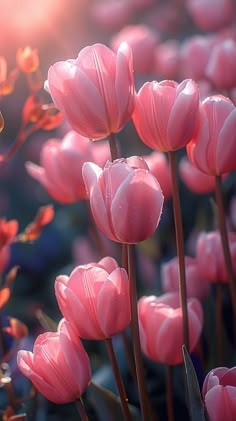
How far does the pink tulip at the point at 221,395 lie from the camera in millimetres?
655

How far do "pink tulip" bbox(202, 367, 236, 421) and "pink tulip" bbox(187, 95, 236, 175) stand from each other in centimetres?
20

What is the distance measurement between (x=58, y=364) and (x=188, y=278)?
307 mm

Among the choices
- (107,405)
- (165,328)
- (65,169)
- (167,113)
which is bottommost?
(107,405)

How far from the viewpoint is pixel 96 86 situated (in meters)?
0.71

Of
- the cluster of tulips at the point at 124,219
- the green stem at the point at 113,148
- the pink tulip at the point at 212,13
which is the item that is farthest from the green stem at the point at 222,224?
the pink tulip at the point at 212,13

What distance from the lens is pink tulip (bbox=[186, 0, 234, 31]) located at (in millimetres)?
1771

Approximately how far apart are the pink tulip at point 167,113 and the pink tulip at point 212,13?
110 centimetres

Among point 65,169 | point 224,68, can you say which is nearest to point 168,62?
point 224,68

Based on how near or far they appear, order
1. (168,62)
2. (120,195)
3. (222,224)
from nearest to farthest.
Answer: (120,195) < (222,224) < (168,62)

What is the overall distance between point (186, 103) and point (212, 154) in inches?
2.6

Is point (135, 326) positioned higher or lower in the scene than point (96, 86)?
lower

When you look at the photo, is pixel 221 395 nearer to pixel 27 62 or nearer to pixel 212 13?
pixel 27 62

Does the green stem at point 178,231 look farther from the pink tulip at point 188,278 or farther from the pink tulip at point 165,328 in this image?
the pink tulip at point 188,278

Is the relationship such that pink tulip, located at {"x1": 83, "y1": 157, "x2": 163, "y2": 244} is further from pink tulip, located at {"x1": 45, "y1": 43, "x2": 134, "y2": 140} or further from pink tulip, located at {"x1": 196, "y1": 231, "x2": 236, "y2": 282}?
pink tulip, located at {"x1": 196, "y1": 231, "x2": 236, "y2": 282}
